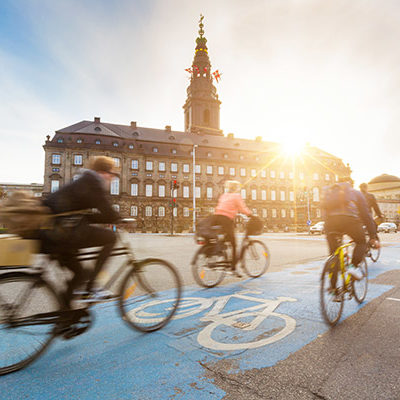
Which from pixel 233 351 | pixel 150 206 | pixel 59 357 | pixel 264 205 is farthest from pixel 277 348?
pixel 264 205

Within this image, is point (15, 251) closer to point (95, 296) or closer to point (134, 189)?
point (95, 296)

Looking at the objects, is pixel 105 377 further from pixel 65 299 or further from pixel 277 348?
pixel 277 348

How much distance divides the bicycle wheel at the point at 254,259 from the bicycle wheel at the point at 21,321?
3886 mm

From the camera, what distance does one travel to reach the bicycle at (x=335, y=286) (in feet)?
10.7

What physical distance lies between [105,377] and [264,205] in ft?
208

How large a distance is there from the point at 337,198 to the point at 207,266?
2.48 meters

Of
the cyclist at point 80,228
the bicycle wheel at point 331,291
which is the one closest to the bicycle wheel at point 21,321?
the cyclist at point 80,228

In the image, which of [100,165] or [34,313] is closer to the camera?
[34,313]

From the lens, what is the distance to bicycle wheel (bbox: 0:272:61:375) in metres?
2.38

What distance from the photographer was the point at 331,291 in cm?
338

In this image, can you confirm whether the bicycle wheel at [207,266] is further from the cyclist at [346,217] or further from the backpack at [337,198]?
the backpack at [337,198]

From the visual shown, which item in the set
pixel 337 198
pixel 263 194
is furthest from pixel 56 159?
pixel 337 198

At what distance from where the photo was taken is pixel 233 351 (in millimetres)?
2674

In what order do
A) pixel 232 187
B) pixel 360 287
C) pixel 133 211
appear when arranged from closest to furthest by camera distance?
pixel 360 287, pixel 232 187, pixel 133 211
